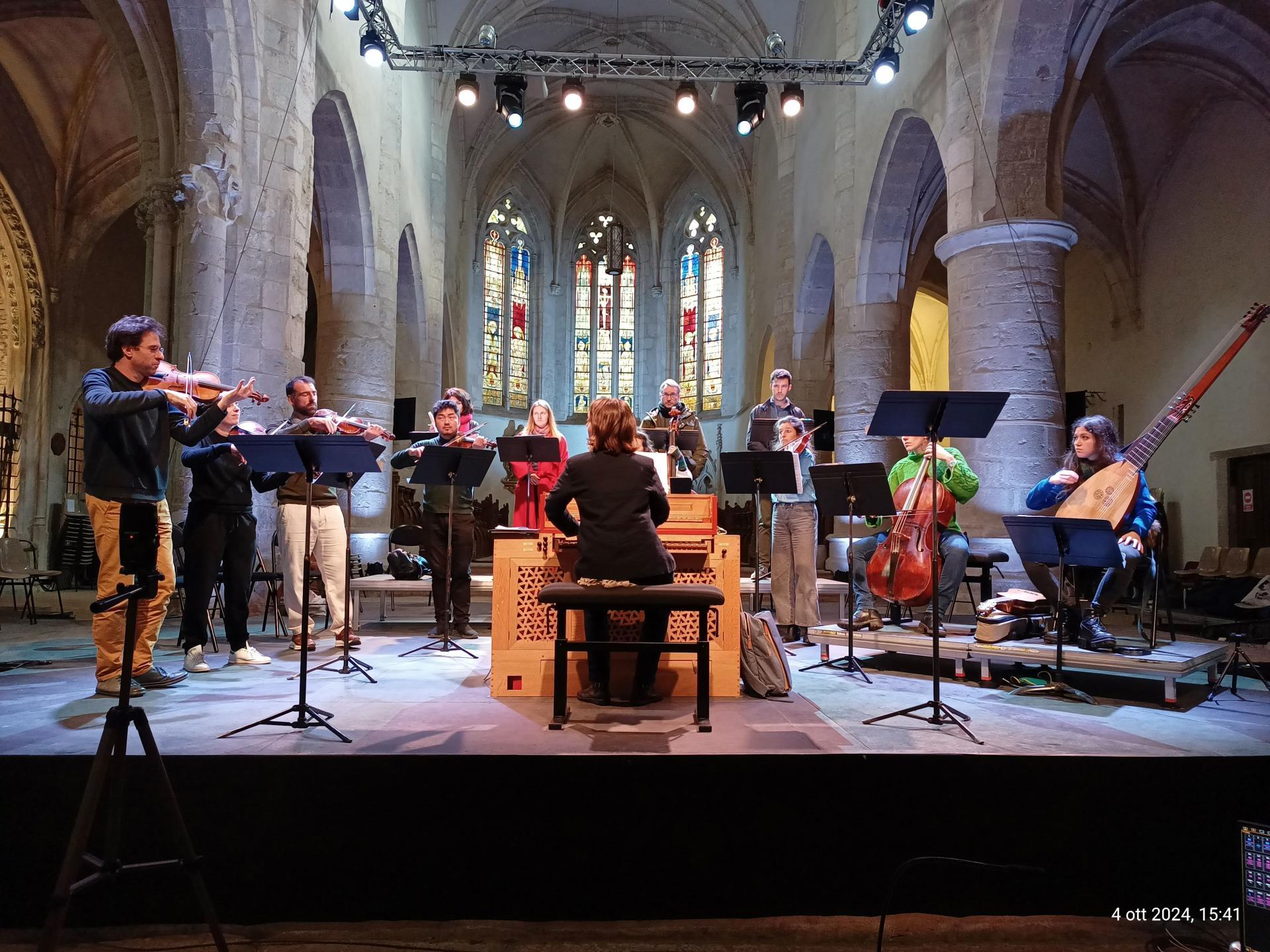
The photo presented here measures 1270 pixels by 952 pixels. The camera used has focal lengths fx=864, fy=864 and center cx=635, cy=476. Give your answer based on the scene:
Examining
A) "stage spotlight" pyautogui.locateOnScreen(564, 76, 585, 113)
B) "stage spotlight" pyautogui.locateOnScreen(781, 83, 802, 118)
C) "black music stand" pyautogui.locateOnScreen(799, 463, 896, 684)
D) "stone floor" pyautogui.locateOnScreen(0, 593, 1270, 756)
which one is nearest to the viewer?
"stone floor" pyautogui.locateOnScreen(0, 593, 1270, 756)

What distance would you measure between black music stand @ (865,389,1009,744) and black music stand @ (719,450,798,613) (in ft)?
4.20

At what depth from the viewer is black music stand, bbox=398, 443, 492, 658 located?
588cm

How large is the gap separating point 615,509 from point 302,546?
298cm

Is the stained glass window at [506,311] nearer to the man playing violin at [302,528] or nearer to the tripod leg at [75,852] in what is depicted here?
the man playing violin at [302,528]

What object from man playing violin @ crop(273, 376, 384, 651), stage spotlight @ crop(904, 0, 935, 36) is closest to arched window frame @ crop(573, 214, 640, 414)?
stage spotlight @ crop(904, 0, 935, 36)

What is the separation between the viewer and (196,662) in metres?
5.46

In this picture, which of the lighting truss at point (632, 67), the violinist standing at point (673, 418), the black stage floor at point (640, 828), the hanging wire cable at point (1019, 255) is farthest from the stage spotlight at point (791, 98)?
the black stage floor at point (640, 828)

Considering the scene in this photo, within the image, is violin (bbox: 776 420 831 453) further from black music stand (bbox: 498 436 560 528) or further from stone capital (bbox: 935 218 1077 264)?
stone capital (bbox: 935 218 1077 264)

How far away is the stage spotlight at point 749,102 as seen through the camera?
12023 mm

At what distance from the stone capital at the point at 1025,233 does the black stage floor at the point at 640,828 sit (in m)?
5.97

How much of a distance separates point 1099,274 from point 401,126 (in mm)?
12413

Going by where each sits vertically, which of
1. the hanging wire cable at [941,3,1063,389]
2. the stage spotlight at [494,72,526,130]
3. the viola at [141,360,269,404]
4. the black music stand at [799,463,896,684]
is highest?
the stage spotlight at [494,72,526,130]

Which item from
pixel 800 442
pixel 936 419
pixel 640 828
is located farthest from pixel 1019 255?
pixel 640 828

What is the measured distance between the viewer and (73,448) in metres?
15.7
